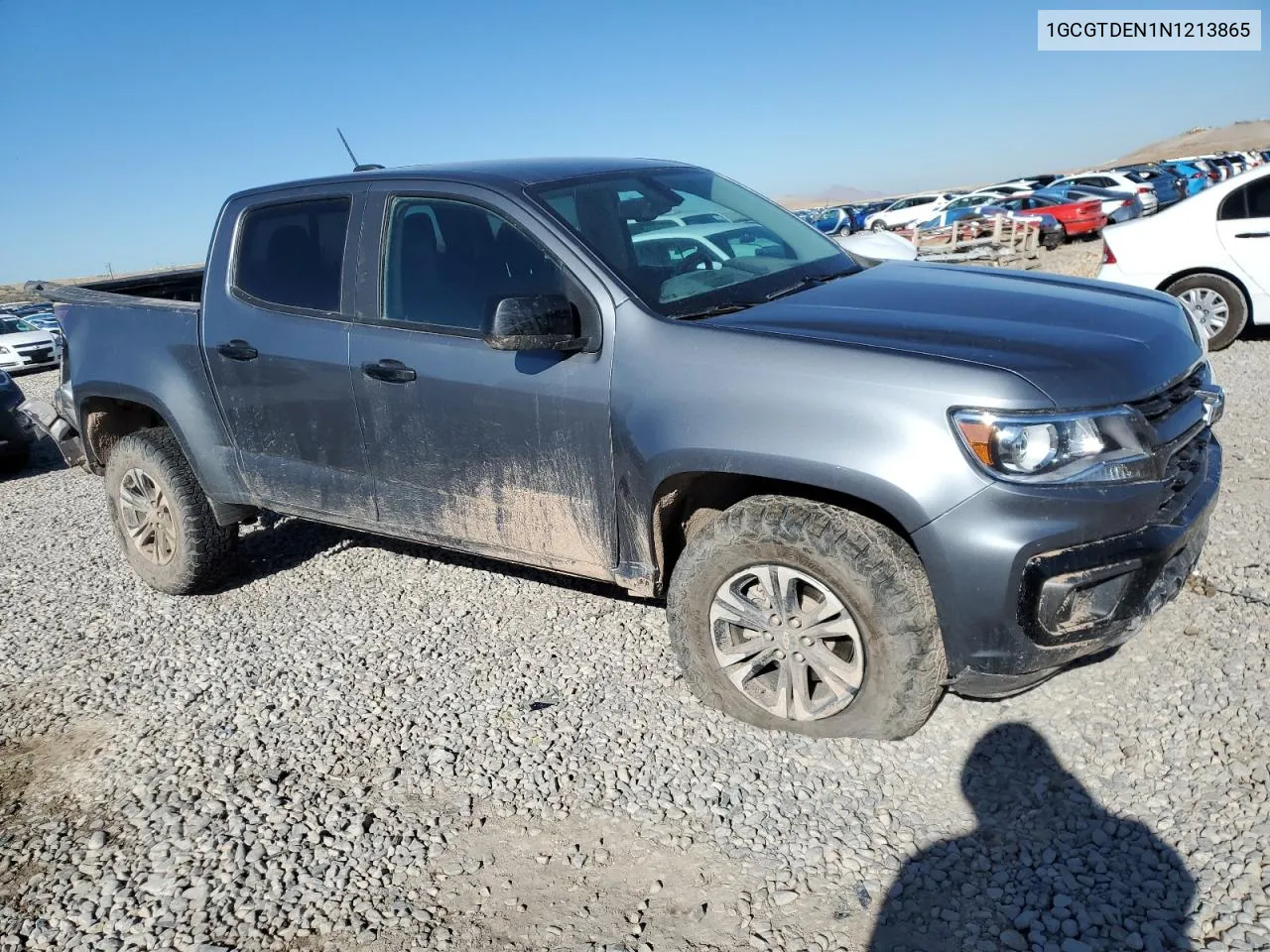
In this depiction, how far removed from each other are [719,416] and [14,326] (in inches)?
909

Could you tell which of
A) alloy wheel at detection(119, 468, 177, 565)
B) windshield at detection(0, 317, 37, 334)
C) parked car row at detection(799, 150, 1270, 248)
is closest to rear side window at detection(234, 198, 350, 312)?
alloy wheel at detection(119, 468, 177, 565)

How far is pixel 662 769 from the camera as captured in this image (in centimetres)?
317

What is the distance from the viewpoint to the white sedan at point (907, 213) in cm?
2847

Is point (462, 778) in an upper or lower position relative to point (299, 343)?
lower

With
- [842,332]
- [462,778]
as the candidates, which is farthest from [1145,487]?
[462,778]

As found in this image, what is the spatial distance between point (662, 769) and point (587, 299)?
162 centimetres

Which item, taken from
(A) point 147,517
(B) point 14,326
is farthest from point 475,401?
(B) point 14,326

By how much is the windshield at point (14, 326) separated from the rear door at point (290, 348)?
20.0 m

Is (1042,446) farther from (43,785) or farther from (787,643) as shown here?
(43,785)

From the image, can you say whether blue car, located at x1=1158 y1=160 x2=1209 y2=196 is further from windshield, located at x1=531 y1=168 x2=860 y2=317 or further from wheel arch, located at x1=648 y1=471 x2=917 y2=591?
wheel arch, located at x1=648 y1=471 x2=917 y2=591

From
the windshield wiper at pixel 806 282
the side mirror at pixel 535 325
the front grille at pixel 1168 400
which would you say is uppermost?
the side mirror at pixel 535 325

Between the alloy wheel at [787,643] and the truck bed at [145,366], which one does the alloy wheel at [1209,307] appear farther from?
the truck bed at [145,366]

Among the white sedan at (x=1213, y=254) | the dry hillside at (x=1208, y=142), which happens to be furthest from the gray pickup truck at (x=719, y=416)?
the dry hillside at (x=1208, y=142)

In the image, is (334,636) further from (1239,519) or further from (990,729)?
(1239,519)
